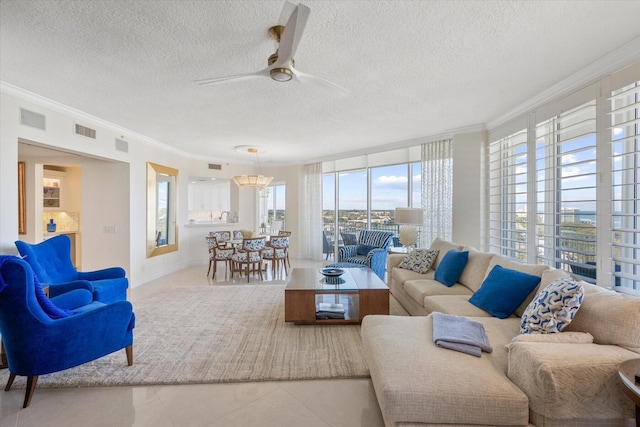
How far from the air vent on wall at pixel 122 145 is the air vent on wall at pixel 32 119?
1.27 meters

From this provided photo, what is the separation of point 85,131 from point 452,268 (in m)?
5.33

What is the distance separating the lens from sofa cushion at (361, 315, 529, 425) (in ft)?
4.69

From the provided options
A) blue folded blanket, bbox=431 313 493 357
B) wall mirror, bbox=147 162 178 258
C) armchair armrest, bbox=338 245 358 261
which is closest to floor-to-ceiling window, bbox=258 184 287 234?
wall mirror, bbox=147 162 178 258

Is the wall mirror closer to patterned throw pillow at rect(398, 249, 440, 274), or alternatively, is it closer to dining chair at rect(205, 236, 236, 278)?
dining chair at rect(205, 236, 236, 278)

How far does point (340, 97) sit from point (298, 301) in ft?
8.05

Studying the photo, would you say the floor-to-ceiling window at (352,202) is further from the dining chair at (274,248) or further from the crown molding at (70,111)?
the crown molding at (70,111)

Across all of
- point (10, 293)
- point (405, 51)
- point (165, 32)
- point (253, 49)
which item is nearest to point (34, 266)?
point (10, 293)

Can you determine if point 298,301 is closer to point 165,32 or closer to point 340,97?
point 340,97

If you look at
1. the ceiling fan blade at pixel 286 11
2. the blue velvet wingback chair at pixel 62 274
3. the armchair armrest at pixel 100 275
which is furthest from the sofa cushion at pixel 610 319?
the armchair armrest at pixel 100 275

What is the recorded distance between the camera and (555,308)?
183 centimetres

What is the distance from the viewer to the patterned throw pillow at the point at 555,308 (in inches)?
70.4

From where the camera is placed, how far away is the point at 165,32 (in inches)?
84.8

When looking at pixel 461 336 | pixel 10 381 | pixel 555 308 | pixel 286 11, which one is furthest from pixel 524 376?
pixel 10 381

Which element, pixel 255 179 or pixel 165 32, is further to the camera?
pixel 255 179
